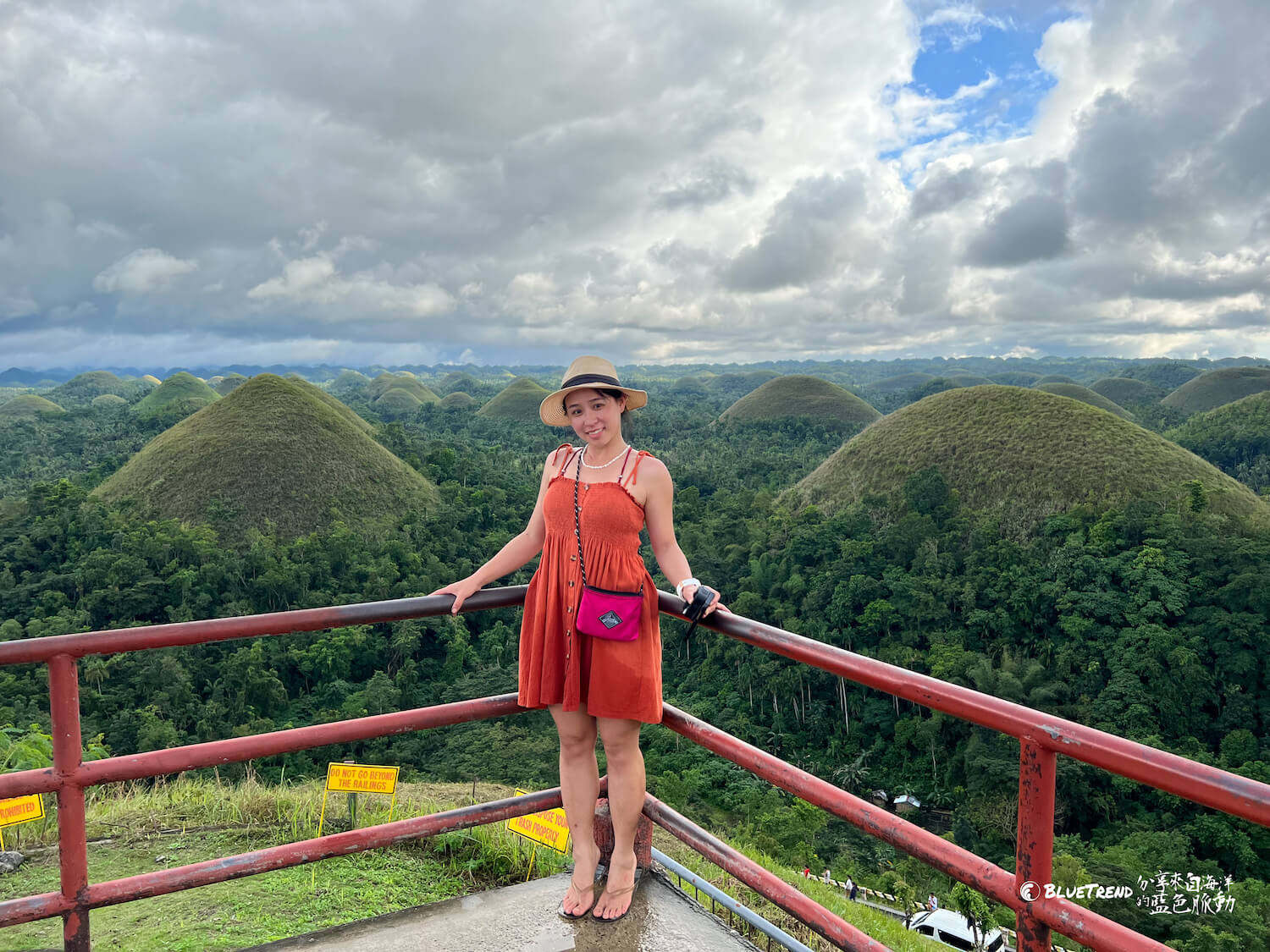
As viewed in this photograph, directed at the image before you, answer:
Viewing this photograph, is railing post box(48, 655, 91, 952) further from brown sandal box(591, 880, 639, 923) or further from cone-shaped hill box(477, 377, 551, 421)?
cone-shaped hill box(477, 377, 551, 421)

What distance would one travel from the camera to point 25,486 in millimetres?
45812

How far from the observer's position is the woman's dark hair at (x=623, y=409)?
7.38 ft

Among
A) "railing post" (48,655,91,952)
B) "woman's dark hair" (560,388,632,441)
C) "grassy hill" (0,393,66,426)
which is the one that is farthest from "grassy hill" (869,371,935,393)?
"railing post" (48,655,91,952)

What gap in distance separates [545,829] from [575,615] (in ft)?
4.10

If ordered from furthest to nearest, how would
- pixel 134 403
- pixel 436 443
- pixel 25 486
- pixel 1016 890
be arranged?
pixel 134 403 < pixel 436 443 < pixel 25 486 < pixel 1016 890

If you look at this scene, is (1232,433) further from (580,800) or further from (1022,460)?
(580,800)

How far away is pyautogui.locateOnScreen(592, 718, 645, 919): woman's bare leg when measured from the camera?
224cm

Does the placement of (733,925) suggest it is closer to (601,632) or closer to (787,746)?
(601,632)

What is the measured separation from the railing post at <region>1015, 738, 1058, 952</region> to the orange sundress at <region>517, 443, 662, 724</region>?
96 centimetres

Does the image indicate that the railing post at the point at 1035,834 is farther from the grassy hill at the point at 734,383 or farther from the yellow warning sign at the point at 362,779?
the grassy hill at the point at 734,383

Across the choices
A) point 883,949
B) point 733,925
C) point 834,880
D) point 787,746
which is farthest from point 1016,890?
point 787,746

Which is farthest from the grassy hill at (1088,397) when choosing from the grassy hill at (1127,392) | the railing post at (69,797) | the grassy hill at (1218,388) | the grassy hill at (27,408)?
the grassy hill at (27,408)

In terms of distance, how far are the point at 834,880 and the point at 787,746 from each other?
36.7 ft
